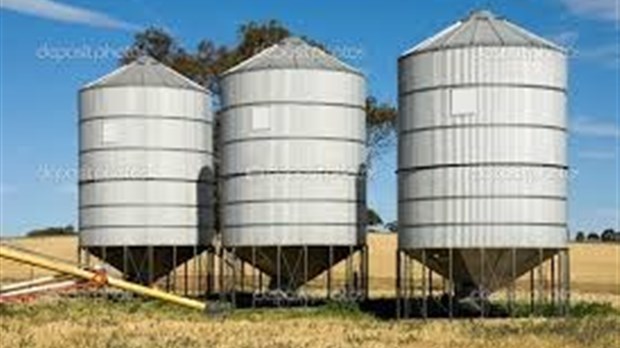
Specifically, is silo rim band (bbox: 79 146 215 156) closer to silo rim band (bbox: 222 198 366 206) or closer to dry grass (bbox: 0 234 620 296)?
silo rim band (bbox: 222 198 366 206)

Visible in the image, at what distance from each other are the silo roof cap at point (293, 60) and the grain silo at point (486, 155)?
4925 millimetres

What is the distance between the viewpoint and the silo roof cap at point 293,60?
4325 cm

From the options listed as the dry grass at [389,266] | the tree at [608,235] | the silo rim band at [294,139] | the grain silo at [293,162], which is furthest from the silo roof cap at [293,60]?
the tree at [608,235]

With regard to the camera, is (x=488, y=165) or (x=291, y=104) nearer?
(x=488, y=165)

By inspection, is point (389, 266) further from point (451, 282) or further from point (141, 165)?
point (451, 282)

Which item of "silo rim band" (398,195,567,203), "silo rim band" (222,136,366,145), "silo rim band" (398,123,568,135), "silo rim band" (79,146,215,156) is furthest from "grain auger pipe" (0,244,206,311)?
"silo rim band" (79,146,215,156)

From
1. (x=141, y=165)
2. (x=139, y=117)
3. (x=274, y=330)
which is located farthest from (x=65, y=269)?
(x=139, y=117)

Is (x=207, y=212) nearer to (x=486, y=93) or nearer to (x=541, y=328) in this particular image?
(x=486, y=93)

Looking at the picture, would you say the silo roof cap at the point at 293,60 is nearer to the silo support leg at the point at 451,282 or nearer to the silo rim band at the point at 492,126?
the silo rim band at the point at 492,126

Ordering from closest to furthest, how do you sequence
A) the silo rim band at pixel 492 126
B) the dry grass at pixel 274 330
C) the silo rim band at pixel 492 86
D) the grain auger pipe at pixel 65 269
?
the grain auger pipe at pixel 65 269 → the dry grass at pixel 274 330 → the silo rim band at pixel 492 126 → the silo rim band at pixel 492 86

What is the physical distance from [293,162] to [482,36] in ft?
26.6

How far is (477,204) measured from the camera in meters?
37.6

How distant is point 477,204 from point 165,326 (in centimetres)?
1000

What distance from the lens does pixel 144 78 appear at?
48.3m
